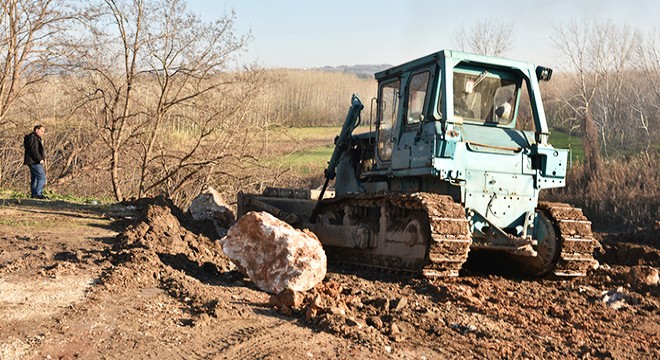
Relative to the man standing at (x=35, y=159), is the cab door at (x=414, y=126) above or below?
above

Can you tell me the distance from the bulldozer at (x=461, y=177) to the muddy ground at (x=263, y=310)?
1.35 feet

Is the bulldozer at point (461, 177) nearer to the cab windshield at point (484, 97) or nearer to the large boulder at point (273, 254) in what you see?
the cab windshield at point (484, 97)

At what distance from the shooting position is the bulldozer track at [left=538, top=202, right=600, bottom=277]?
31.3 feet

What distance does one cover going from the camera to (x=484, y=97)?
9.95 meters

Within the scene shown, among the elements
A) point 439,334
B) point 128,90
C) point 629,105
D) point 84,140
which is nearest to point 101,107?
point 128,90

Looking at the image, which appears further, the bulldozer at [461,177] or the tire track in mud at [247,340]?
the bulldozer at [461,177]

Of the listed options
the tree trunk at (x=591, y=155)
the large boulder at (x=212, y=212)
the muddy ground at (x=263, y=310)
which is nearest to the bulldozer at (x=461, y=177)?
the muddy ground at (x=263, y=310)

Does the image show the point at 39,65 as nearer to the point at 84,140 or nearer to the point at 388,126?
the point at 84,140

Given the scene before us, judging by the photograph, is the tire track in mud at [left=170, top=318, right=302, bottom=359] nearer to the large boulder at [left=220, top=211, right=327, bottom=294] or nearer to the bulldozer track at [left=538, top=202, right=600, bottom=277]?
the large boulder at [left=220, top=211, right=327, bottom=294]

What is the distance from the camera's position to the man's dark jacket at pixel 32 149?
15938 millimetres

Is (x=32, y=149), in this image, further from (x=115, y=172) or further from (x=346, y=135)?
(x=346, y=135)

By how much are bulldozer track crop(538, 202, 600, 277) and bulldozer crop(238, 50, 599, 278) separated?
13 millimetres

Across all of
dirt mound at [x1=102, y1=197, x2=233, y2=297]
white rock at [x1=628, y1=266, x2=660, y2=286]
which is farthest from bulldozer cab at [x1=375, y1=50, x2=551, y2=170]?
dirt mound at [x1=102, y1=197, x2=233, y2=297]

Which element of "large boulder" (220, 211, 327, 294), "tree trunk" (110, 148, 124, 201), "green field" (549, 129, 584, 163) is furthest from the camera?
"green field" (549, 129, 584, 163)
